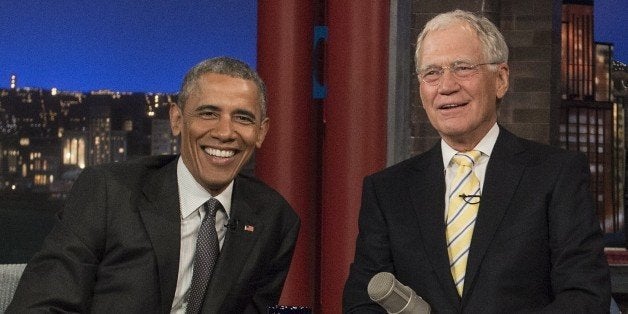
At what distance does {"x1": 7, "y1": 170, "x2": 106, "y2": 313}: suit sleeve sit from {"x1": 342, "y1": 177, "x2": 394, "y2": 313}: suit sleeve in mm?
596

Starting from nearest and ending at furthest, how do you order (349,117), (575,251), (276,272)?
(575,251) → (276,272) → (349,117)

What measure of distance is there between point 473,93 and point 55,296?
3.38 ft

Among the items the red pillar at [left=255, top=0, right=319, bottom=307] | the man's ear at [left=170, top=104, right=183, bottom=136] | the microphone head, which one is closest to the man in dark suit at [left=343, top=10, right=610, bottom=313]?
the microphone head

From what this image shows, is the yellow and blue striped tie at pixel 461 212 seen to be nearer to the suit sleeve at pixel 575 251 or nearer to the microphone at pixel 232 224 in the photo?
the suit sleeve at pixel 575 251

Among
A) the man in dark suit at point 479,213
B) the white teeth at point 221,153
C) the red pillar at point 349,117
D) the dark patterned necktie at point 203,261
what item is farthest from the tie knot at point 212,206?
the red pillar at point 349,117

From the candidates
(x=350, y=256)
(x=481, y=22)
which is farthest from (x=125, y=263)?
(x=350, y=256)

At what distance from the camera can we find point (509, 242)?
Answer: 1779mm

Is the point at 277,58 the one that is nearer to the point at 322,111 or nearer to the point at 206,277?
the point at 322,111

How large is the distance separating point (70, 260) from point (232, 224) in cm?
38

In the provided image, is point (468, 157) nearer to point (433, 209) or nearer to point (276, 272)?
point (433, 209)

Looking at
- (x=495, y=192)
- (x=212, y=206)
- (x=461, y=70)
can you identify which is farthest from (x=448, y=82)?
(x=212, y=206)

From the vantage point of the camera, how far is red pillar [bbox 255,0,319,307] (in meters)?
4.05

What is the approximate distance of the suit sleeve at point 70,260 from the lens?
5.95 ft

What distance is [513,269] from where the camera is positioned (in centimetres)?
177
